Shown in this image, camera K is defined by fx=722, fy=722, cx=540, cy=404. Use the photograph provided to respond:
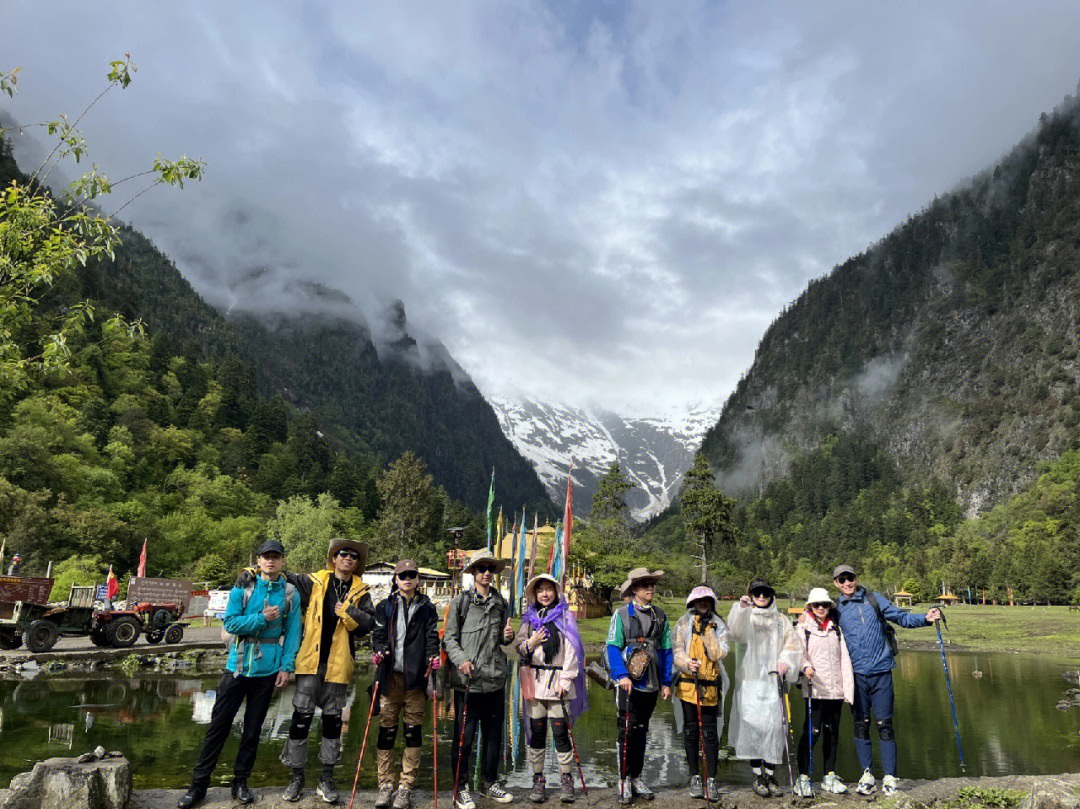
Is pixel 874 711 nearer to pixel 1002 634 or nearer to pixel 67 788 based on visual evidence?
pixel 67 788

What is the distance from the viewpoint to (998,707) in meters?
17.5

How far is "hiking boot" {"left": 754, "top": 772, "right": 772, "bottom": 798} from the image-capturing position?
7.28m

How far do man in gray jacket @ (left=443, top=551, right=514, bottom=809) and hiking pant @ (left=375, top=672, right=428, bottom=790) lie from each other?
452mm

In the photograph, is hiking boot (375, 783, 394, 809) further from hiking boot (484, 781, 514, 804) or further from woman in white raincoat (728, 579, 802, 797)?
woman in white raincoat (728, 579, 802, 797)

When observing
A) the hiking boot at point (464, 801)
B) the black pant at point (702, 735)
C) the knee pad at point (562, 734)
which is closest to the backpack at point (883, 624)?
the black pant at point (702, 735)

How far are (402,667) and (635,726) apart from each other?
2415mm

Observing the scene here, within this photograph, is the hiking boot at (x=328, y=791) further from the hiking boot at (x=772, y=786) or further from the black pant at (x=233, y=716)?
the hiking boot at (x=772, y=786)

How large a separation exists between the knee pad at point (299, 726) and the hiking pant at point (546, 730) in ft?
7.05

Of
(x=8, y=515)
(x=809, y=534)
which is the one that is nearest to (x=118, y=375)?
(x=8, y=515)

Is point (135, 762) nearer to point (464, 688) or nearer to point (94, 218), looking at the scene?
point (464, 688)

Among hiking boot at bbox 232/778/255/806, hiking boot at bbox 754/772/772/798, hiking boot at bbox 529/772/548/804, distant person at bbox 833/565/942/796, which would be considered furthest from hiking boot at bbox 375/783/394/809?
distant person at bbox 833/565/942/796

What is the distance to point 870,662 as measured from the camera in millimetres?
7410

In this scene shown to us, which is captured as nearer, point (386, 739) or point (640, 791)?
point (386, 739)

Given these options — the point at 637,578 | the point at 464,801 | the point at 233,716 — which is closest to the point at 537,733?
the point at 464,801
